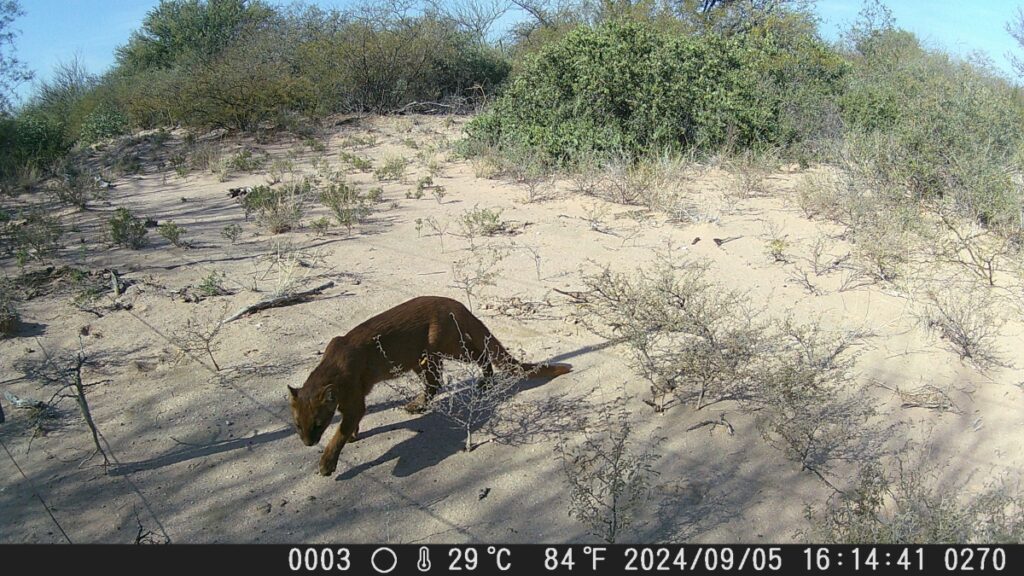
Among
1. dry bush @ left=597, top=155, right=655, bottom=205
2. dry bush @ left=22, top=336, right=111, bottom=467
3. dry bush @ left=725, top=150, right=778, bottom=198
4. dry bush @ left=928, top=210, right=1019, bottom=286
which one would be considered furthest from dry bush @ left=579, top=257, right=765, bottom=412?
dry bush @ left=725, top=150, right=778, bottom=198

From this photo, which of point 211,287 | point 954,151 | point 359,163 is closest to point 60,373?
point 211,287

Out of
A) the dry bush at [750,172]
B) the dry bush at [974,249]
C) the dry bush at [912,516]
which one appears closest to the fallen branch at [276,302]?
the dry bush at [912,516]

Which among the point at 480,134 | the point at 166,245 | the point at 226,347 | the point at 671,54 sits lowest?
the point at 226,347

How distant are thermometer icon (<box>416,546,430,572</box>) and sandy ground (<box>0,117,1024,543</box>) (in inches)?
5.1

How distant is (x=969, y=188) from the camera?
25.3 ft

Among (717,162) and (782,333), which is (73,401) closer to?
(782,333)

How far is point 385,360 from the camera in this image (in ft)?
12.0

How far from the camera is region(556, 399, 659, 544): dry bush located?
308 cm

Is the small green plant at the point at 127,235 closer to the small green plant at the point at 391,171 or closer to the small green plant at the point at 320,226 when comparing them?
the small green plant at the point at 320,226

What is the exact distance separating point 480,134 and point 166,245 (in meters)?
5.63

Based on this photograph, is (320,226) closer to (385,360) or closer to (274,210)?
(274,210)

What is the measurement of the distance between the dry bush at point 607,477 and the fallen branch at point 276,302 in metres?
2.66

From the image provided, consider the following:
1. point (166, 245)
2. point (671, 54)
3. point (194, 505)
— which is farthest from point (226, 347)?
point (671, 54)

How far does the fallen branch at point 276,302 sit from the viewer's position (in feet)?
17.2
